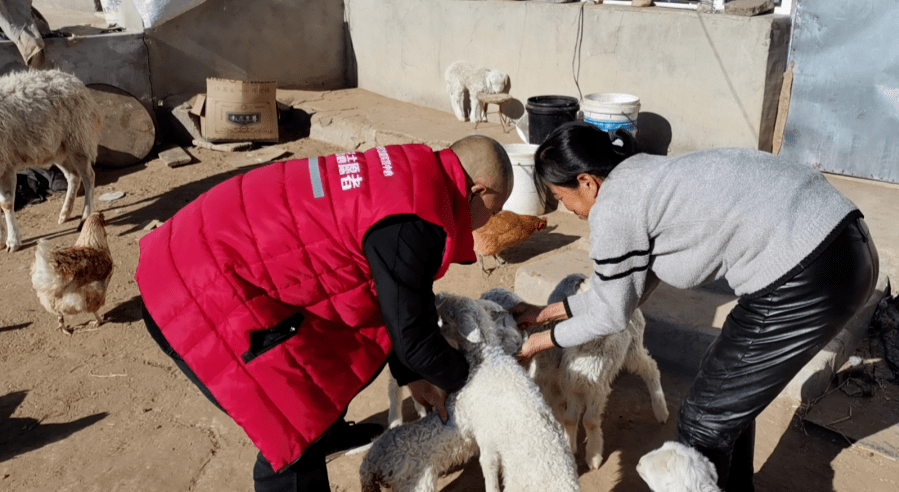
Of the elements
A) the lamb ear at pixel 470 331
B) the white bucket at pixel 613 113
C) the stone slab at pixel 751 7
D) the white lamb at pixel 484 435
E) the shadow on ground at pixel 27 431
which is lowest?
the shadow on ground at pixel 27 431

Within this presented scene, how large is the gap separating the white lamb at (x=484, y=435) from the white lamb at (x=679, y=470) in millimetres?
304

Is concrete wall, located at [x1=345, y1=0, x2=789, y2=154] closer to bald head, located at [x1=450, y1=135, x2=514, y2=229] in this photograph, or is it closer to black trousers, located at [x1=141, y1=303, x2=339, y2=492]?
bald head, located at [x1=450, y1=135, x2=514, y2=229]

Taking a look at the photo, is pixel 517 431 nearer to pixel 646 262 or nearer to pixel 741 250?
pixel 646 262

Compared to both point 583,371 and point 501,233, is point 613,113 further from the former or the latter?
point 583,371

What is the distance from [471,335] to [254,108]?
7369mm

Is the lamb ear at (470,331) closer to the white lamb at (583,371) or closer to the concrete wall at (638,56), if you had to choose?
the white lamb at (583,371)

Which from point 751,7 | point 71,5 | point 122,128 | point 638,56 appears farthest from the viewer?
point 71,5

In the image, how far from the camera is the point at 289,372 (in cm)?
228

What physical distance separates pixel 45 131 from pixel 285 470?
18.4 feet

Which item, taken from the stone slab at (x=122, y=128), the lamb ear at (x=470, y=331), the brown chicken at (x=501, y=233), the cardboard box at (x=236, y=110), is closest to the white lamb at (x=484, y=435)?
the lamb ear at (x=470, y=331)

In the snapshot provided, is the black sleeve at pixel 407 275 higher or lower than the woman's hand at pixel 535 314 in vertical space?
higher

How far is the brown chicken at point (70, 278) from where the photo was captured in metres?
4.61

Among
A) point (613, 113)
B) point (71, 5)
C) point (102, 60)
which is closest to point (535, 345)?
point (613, 113)

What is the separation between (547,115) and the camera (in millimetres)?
6906
